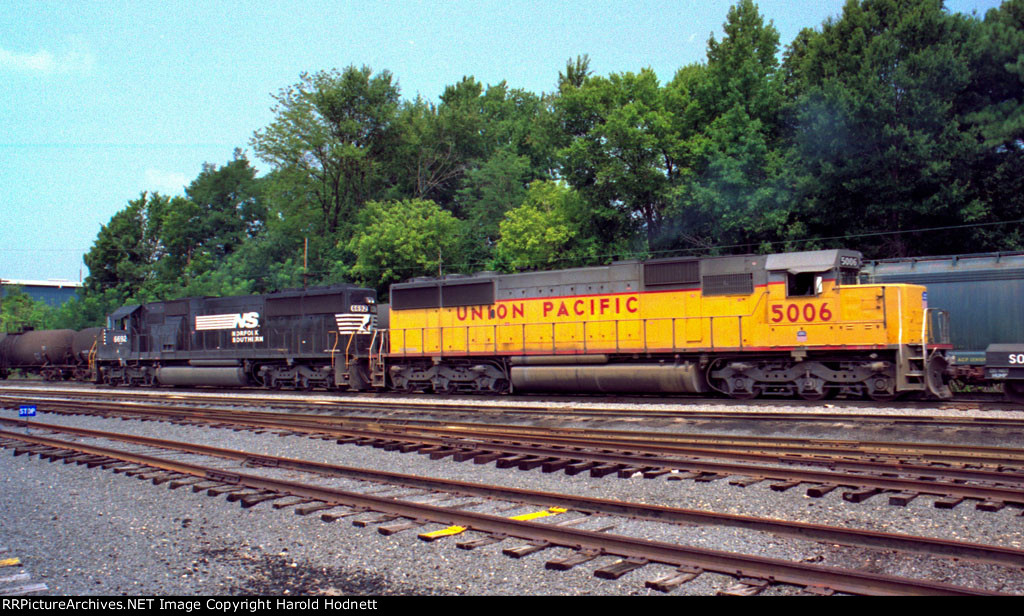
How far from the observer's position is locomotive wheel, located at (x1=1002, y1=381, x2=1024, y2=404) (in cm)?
1370

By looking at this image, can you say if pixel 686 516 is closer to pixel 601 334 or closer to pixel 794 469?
pixel 794 469

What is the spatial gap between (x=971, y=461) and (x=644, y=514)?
4.34m

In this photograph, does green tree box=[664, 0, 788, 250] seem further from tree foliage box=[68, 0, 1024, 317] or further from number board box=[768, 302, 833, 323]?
number board box=[768, 302, 833, 323]

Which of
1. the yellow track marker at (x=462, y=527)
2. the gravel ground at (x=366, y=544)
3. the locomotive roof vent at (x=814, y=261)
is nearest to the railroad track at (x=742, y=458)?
the gravel ground at (x=366, y=544)

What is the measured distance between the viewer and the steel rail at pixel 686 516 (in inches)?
187

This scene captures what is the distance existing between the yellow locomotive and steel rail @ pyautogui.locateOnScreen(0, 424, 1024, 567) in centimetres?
965

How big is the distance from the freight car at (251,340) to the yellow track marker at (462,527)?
15864 mm

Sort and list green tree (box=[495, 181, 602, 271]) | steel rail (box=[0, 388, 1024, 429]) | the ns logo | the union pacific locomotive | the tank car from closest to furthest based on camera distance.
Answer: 1. steel rail (box=[0, 388, 1024, 429])
2. the union pacific locomotive
3. the ns logo
4. the tank car
5. green tree (box=[495, 181, 602, 271])

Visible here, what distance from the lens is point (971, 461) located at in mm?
7848

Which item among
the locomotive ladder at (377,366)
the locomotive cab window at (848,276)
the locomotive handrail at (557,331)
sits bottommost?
the locomotive ladder at (377,366)

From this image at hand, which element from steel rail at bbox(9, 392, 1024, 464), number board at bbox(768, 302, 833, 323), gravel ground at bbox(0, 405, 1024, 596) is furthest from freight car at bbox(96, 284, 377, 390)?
gravel ground at bbox(0, 405, 1024, 596)

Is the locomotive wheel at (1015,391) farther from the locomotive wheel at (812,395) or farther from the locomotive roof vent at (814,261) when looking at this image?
the locomotive roof vent at (814,261)

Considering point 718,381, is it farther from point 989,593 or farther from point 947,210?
point 947,210
